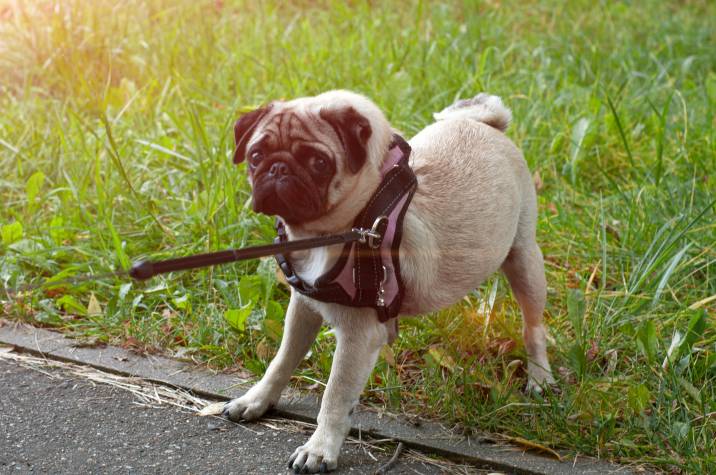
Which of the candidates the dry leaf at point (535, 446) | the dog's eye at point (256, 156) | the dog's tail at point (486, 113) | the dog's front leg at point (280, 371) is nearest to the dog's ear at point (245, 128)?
the dog's eye at point (256, 156)

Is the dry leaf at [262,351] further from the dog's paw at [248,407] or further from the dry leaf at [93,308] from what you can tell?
the dry leaf at [93,308]

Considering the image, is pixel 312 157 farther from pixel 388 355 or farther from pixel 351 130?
pixel 388 355

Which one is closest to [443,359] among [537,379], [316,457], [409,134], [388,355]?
[388,355]

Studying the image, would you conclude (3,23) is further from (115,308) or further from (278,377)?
(278,377)

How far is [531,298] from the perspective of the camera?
10.8 ft

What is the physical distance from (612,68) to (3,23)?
4259mm

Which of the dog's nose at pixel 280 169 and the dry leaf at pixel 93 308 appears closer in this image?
the dog's nose at pixel 280 169

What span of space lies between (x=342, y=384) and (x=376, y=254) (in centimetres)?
42

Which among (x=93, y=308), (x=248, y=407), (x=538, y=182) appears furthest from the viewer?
(x=538, y=182)

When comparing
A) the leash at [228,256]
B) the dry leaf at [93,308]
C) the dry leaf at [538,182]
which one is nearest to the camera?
the leash at [228,256]

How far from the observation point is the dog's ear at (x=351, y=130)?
94.9 inches

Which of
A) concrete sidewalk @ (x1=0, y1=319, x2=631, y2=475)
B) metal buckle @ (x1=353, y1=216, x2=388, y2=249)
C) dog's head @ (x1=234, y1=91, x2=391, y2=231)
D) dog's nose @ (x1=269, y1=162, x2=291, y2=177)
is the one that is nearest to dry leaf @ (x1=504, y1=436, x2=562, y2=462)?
concrete sidewalk @ (x1=0, y1=319, x2=631, y2=475)

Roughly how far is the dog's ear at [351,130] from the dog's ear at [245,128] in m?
0.20

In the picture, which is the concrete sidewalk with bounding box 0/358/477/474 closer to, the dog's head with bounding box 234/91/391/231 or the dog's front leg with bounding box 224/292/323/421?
the dog's front leg with bounding box 224/292/323/421
